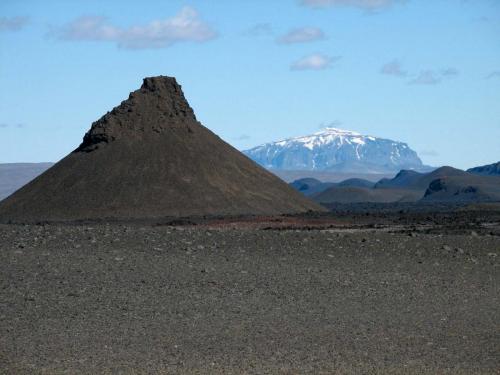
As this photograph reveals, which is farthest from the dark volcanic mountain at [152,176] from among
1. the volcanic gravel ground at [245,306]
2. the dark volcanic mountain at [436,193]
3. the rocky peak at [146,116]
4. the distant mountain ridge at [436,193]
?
the dark volcanic mountain at [436,193]

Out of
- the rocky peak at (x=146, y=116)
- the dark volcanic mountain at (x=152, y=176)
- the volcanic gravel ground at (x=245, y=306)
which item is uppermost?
the rocky peak at (x=146, y=116)

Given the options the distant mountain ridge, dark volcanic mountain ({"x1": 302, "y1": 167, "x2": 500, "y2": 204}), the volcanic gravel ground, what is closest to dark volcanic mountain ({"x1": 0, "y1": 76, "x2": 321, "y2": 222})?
the volcanic gravel ground

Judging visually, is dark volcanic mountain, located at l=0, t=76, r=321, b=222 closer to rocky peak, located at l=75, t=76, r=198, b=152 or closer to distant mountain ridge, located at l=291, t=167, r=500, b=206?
rocky peak, located at l=75, t=76, r=198, b=152

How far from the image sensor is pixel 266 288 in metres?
18.7

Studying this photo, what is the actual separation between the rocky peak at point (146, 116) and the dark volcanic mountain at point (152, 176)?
60 mm

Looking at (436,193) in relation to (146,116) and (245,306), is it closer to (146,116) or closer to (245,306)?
(146,116)

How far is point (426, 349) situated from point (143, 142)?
45068 millimetres

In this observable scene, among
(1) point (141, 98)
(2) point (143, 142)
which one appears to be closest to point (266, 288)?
(2) point (143, 142)

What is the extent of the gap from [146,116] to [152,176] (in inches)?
244

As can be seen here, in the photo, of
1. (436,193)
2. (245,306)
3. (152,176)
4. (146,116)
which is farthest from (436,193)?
(245,306)

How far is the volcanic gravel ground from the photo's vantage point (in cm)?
1261

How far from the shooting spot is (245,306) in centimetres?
1667

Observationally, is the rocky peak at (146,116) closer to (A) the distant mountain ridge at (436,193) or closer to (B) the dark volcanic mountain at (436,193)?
(A) the distant mountain ridge at (436,193)

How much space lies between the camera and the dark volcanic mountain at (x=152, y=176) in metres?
51.8
